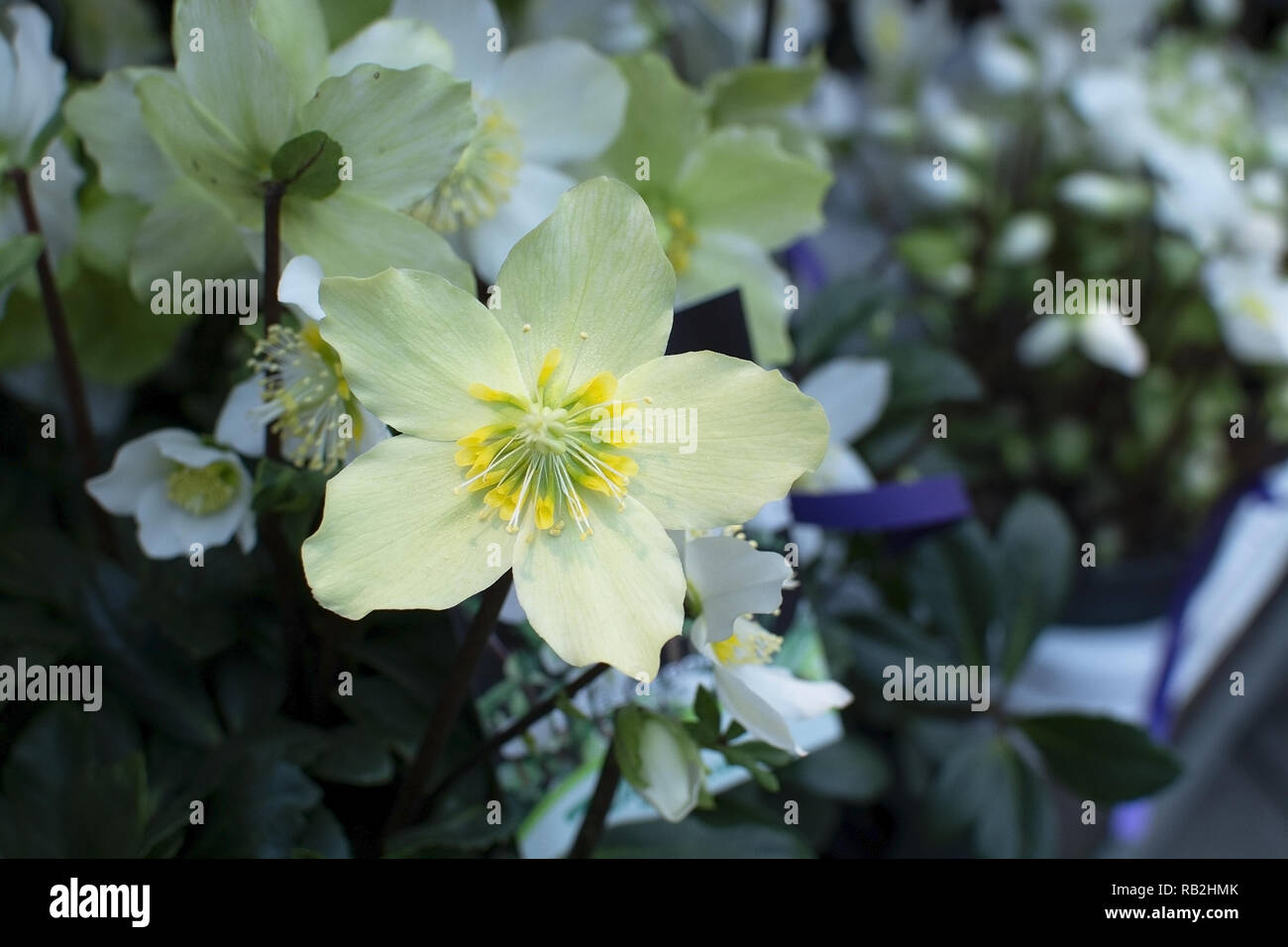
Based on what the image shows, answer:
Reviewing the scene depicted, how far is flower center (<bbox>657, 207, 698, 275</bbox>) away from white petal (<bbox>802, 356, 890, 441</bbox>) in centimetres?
12

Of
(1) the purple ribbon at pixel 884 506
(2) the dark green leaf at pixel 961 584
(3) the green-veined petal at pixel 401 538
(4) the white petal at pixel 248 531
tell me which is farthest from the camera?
(2) the dark green leaf at pixel 961 584

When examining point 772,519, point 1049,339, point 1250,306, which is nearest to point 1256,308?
point 1250,306

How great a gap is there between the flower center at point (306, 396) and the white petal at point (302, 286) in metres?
0.03

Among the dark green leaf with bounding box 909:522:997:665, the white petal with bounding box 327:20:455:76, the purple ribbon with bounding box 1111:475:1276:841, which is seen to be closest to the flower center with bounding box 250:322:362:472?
the white petal with bounding box 327:20:455:76

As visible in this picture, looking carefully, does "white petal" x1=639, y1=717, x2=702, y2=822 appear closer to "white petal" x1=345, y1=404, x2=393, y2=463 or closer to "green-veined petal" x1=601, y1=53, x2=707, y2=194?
"white petal" x1=345, y1=404, x2=393, y2=463

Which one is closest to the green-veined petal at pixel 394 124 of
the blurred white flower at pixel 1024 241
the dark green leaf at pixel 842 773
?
the dark green leaf at pixel 842 773

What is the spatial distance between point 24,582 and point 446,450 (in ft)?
0.91

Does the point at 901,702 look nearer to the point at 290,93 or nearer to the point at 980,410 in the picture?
the point at 980,410

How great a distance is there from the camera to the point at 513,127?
48cm

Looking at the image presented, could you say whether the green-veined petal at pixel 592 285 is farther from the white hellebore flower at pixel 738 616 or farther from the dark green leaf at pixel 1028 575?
the dark green leaf at pixel 1028 575

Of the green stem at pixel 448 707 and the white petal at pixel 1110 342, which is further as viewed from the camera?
the white petal at pixel 1110 342

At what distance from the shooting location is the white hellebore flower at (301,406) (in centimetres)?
39

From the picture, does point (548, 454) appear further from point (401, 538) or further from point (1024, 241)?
point (1024, 241)

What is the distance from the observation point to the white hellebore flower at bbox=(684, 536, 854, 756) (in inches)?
14.2
